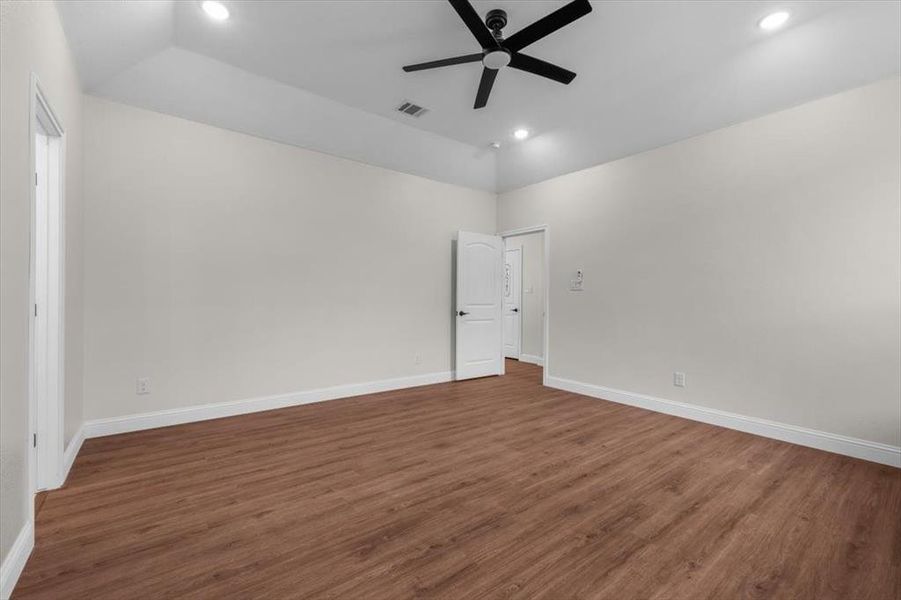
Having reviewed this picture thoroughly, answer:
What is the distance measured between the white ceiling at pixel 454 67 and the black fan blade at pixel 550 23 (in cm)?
31

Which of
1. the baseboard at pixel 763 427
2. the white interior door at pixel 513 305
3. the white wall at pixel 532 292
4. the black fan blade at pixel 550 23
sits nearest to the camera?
the black fan blade at pixel 550 23

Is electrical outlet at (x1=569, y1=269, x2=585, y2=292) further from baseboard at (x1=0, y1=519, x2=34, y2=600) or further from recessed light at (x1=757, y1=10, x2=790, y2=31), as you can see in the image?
→ baseboard at (x1=0, y1=519, x2=34, y2=600)

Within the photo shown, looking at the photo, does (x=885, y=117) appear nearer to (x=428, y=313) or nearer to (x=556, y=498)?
(x=556, y=498)

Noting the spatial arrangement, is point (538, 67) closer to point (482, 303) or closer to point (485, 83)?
point (485, 83)

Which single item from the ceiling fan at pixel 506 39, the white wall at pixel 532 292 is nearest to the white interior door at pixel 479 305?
the white wall at pixel 532 292

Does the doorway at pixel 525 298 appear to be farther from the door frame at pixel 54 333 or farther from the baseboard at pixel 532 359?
the door frame at pixel 54 333

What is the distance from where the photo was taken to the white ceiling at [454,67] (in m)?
2.74

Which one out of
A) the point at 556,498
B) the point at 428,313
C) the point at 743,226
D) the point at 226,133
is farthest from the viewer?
the point at 428,313

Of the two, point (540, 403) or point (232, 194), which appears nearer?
point (232, 194)

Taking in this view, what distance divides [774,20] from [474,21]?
2200mm

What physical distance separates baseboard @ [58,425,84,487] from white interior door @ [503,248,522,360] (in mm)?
6187

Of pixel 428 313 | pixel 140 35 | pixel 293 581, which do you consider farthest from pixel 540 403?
pixel 140 35

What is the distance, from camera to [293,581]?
163 centimetres

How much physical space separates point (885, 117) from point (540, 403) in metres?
3.77
